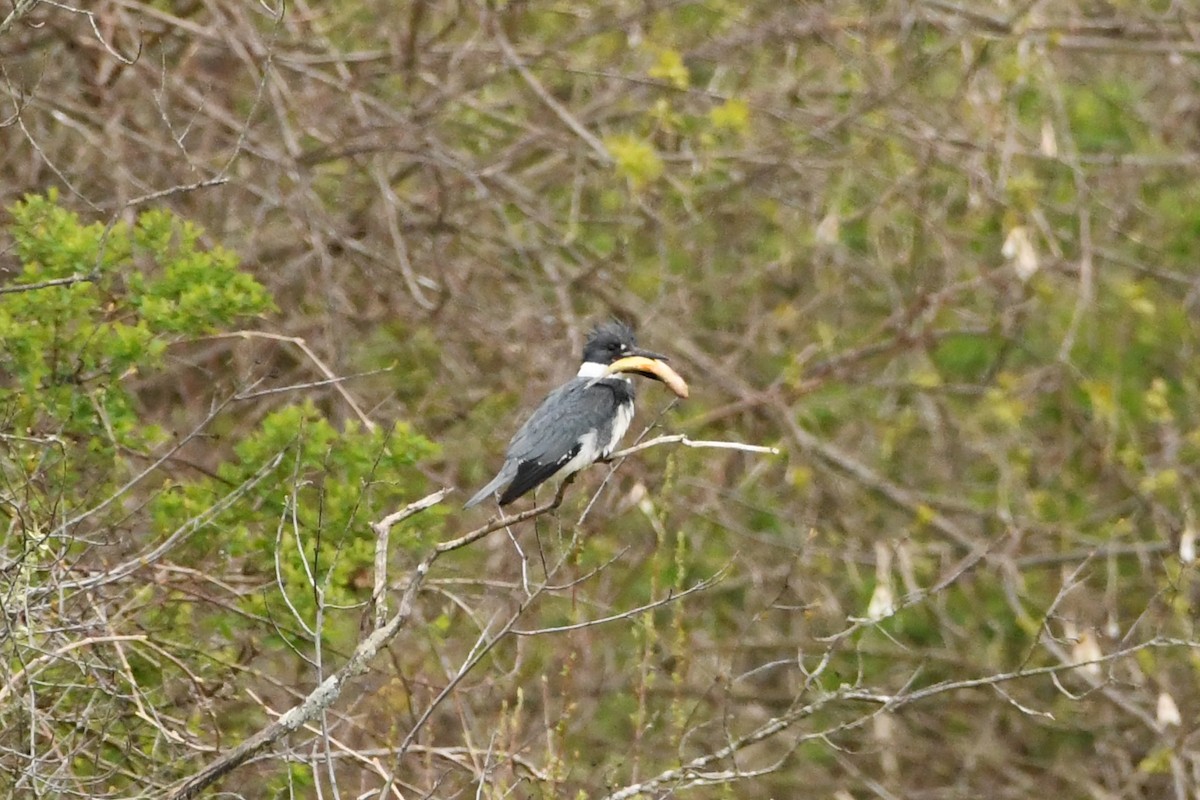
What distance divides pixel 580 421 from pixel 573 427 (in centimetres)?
6

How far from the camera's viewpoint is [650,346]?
771 cm

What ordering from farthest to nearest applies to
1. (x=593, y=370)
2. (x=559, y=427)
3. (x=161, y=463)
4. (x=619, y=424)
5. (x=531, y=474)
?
(x=593, y=370) → (x=619, y=424) → (x=559, y=427) → (x=531, y=474) → (x=161, y=463)

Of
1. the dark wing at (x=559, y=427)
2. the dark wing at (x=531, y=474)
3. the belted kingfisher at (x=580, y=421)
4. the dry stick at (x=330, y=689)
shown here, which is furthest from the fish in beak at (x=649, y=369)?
the dry stick at (x=330, y=689)

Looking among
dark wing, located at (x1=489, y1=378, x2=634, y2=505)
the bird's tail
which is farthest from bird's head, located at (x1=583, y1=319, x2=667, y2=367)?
the bird's tail

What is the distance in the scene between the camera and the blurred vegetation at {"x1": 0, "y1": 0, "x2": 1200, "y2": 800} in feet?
17.3

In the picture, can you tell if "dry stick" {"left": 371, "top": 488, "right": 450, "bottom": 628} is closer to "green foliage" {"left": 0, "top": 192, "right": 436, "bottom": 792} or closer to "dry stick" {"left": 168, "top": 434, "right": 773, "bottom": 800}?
"dry stick" {"left": 168, "top": 434, "right": 773, "bottom": 800}

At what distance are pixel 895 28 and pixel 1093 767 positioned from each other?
3445mm

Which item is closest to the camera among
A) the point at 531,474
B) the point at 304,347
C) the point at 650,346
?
the point at 304,347

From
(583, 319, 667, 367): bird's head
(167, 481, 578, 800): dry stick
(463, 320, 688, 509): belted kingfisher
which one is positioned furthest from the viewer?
(583, 319, 667, 367): bird's head

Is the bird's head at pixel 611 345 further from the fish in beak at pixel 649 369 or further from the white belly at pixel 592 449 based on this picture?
the white belly at pixel 592 449

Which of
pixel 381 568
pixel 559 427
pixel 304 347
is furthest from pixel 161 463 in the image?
pixel 559 427

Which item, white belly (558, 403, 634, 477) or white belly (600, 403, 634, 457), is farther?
white belly (600, 403, 634, 457)

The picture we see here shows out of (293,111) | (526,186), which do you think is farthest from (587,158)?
(293,111)

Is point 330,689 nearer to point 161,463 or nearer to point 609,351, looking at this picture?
point 161,463
